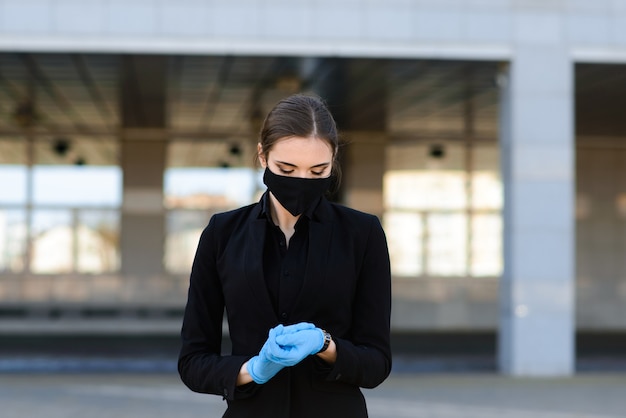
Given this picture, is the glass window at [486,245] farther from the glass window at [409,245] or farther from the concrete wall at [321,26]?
the concrete wall at [321,26]

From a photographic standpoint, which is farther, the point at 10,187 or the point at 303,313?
the point at 10,187

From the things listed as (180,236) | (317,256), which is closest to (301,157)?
(317,256)

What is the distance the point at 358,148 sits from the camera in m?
21.9

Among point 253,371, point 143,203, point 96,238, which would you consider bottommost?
point 253,371

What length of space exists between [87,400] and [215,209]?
11537mm

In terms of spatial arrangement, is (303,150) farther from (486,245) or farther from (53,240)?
(486,245)

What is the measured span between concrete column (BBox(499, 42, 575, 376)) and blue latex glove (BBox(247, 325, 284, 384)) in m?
10.9

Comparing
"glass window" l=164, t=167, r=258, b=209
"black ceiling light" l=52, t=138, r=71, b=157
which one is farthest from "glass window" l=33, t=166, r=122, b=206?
"glass window" l=164, t=167, r=258, b=209

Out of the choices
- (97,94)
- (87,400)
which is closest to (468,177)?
(97,94)

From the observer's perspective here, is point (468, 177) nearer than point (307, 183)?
No

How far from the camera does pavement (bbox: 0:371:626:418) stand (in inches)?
388

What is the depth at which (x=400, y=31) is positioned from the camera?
41.4 ft

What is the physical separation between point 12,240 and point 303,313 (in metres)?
20.3

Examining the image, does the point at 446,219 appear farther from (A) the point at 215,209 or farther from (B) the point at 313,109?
(B) the point at 313,109
